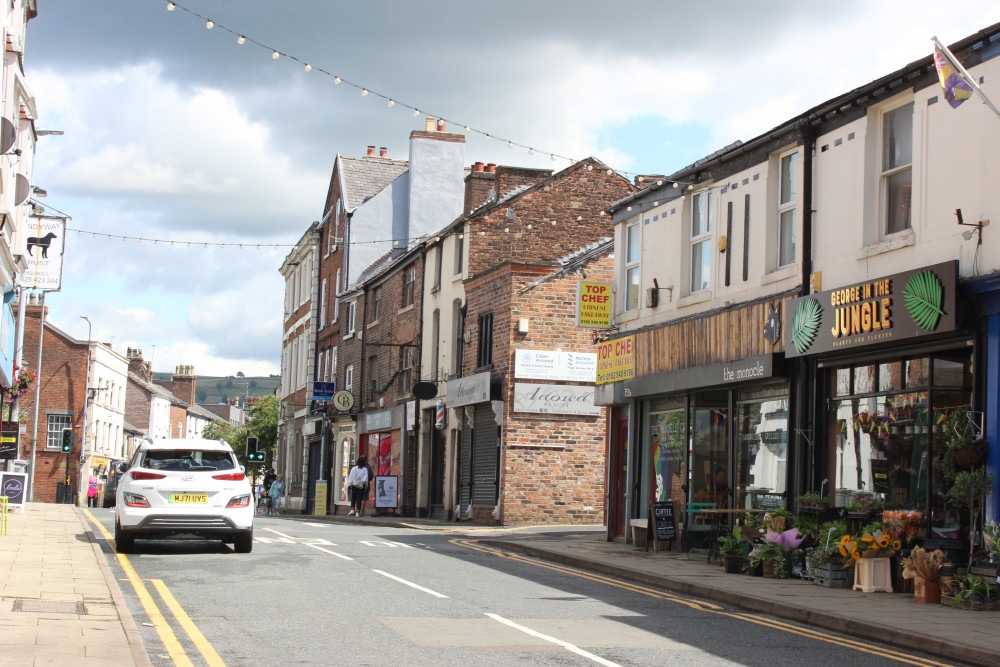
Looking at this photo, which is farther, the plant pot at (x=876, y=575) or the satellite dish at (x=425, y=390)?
the satellite dish at (x=425, y=390)

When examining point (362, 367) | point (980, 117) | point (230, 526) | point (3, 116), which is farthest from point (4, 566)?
point (362, 367)

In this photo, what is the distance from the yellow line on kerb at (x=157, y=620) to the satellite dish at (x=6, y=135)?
6.91 meters

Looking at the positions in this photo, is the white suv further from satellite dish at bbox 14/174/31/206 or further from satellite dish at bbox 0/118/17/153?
satellite dish at bbox 14/174/31/206

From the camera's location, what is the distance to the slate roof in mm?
46938

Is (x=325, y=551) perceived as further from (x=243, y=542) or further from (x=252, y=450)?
(x=252, y=450)

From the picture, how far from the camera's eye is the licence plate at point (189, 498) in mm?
16500

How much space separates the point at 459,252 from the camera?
3428 cm

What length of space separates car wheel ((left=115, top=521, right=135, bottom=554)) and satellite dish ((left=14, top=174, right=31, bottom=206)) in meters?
8.41

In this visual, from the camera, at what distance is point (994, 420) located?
1280 centimetres

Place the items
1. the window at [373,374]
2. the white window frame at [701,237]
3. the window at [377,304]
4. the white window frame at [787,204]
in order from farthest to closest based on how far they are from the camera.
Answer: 1. the window at [377,304]
2. the window at [373,374]
3. the white window frame at [701,237]
4. the white window frame at [787,204]

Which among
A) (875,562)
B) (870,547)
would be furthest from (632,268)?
(875,562)

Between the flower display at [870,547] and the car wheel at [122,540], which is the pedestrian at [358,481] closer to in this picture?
the car wheel at [122,540]

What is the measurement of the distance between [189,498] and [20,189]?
29.7 ft

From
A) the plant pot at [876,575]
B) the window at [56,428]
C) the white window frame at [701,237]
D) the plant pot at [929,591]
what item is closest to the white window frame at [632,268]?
the white window frame at [701,237]
